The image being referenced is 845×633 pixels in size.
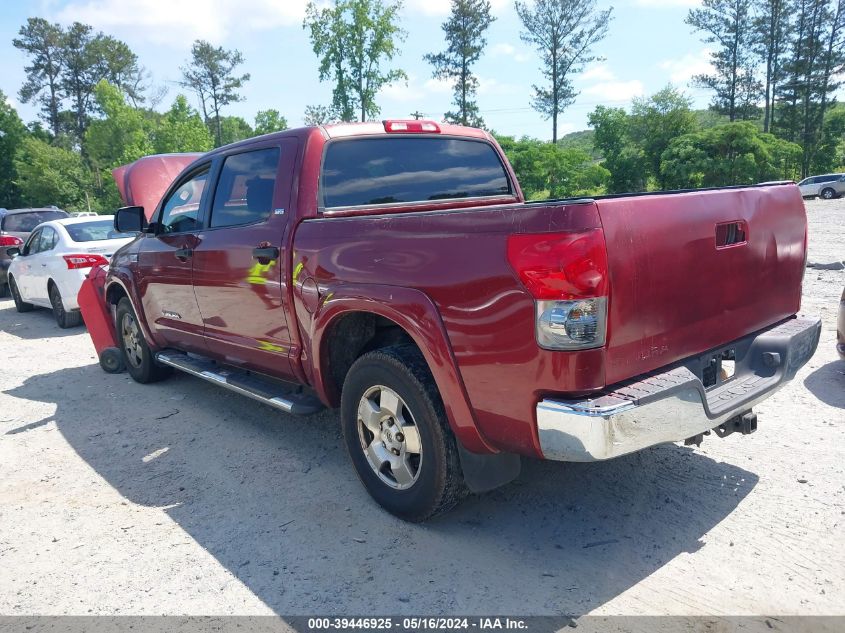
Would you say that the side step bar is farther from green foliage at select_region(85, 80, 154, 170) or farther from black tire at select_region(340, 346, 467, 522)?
green foliage at select_region(85, 80, 154, 170)

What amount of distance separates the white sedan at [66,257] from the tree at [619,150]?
39.1 meters

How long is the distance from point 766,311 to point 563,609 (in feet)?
6.01

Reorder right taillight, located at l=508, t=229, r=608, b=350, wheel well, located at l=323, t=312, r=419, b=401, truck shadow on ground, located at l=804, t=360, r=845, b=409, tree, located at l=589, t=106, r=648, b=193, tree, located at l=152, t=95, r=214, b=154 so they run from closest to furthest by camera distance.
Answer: right taillight, located at l=508, t=229, r=608, b=350, wheel well, located at l=323, t=312, r=419, b=401, truck shadow on ground, located at l=804, t=360, r=845, b=409, tree, located at l=152, t=95, r=214, b=154, tree, located at l=589, t=106, r=648, b=193

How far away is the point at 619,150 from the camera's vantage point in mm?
45812

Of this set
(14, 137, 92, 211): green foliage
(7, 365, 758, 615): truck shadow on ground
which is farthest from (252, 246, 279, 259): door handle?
(14, 137, 92, 211): green foliage

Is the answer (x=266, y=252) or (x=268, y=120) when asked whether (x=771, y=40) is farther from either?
(x=266, y=252)

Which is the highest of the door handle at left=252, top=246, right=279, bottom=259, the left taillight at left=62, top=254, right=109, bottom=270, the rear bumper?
the door handle at left=252, top=246, right=279, bottom=259

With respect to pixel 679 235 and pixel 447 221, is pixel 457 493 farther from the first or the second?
pixel 679 235

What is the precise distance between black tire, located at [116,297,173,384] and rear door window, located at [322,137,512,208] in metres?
3.06

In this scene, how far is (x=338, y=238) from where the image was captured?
335 centimetres

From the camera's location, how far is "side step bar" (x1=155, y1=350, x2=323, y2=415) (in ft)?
12.8

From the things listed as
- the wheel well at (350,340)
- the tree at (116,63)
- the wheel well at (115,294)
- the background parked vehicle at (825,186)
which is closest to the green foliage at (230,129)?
the tree at (116,63)

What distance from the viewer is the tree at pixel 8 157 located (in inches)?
1949

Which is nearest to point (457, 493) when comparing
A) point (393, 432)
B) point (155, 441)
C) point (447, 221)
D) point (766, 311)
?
point (393, 432)
